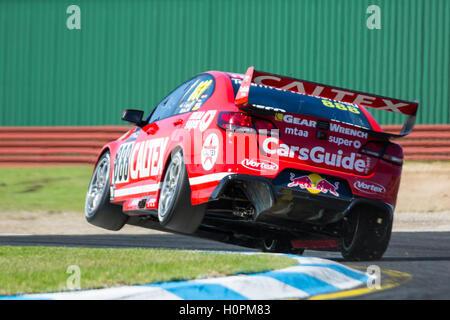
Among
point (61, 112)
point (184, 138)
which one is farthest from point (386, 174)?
point (61, 112)

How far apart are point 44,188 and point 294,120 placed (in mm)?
13039

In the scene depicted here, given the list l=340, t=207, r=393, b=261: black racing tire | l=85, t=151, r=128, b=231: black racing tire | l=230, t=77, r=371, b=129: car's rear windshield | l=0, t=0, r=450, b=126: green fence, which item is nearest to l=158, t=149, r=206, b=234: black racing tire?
l=230, t=77, r=371, b=129: car's rear windshield

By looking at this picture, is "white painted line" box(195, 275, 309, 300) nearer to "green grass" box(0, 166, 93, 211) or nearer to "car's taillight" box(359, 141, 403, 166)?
"car's taillight" box(359, 141, 403, 166)

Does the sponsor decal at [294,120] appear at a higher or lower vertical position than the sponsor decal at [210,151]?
higher

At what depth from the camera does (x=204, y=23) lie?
22.5 m

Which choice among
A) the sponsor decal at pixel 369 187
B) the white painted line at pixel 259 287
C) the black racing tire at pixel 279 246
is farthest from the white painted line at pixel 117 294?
the black racing tire at pixel 279 246

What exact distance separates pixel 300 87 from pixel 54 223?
964 cm

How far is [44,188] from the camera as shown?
19.7 meters

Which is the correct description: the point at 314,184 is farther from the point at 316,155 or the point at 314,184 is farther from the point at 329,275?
the point at 329,275

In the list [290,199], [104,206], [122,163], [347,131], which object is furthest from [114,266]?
[104,206]

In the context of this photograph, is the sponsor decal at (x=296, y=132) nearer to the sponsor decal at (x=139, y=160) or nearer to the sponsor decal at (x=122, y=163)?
the sponsor decal at (x=139, y=160)

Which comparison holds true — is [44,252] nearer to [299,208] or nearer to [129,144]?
[129,144]

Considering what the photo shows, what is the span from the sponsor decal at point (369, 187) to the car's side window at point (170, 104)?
213cm

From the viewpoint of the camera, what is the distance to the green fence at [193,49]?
2102 centimetres
